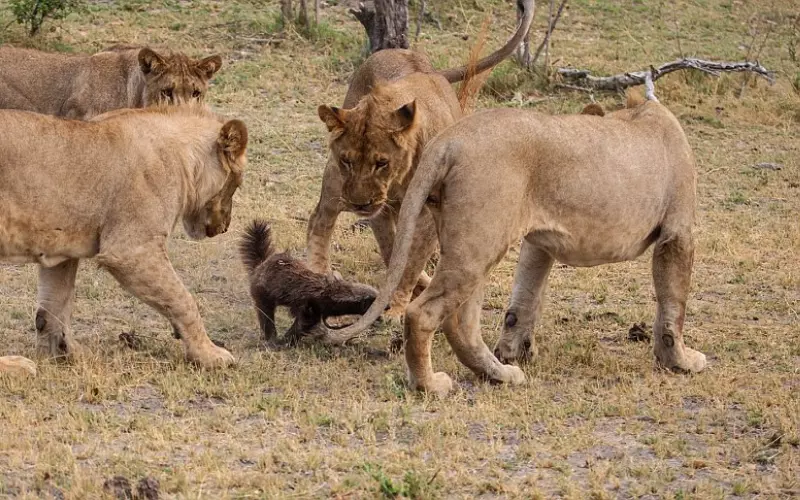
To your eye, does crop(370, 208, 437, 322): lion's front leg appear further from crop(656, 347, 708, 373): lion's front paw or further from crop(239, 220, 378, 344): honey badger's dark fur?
crop(656, 347, 708, 373): lion's front paw

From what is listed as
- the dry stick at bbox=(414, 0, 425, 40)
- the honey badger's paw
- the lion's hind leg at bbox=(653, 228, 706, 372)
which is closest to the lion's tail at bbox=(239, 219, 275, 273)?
the honey badger's paw

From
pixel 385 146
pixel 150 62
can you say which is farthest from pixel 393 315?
pixel 150 62

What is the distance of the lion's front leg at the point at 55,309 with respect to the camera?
584 cm

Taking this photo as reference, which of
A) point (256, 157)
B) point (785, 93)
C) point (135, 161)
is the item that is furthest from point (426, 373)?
point (785, 93)

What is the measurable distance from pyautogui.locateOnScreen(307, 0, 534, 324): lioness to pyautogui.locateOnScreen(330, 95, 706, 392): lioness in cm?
58

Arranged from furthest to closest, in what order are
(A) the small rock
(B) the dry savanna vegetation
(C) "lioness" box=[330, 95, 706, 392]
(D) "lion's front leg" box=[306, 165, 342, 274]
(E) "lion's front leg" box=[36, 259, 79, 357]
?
(D) "lion's front leg" box=[306, 165, 342, 274] → (E) "lion's front leg" box=[36, 259, 79, 357] → (C) "lioness" box=[330, 95, 706, 392] → (B) the dry savanna vegetation → (A) the small rock

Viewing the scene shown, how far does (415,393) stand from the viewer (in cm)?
534

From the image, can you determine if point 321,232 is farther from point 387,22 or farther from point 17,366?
point 387,22

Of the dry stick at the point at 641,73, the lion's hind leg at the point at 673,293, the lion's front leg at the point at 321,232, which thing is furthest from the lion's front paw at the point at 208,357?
the dry stick at the point at 641,73

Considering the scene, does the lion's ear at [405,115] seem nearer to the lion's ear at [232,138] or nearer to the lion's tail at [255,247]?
the lion's ear at [232,138]

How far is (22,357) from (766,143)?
25.2 ft

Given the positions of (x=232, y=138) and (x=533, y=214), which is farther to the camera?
(x=232, y=138)

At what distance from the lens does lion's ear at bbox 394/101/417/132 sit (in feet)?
19.3

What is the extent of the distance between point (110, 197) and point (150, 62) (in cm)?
227
